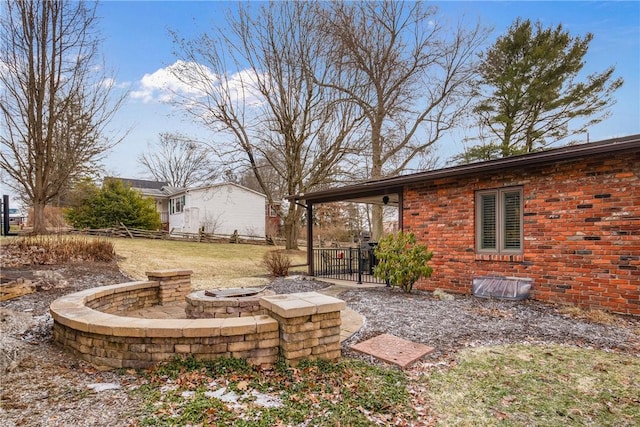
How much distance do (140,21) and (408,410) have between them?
35.1ft

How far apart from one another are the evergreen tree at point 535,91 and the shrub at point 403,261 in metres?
12.2

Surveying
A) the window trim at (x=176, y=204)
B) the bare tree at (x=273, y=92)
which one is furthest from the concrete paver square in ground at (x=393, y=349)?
the window trim at (x=176, y=204)

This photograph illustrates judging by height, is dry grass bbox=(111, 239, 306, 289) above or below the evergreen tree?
below

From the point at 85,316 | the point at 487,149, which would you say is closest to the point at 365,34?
the point at 487,149

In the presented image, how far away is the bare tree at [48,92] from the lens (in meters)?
12.2

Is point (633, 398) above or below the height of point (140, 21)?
below

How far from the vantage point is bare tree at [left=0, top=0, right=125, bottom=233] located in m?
12.2

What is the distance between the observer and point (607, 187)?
518cm

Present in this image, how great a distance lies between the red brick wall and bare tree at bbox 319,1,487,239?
8.98 m

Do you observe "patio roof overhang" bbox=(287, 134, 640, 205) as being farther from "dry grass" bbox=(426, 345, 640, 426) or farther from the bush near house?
the bush near house

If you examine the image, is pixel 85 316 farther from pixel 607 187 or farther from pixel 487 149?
pixel 487 149

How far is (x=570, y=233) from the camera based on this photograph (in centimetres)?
554

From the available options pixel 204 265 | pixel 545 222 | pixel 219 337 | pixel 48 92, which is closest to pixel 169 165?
pixel 48 92

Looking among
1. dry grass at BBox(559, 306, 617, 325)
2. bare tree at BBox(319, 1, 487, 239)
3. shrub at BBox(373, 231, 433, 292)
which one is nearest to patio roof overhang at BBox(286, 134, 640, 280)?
shrub at BBox(373, 231, 433, 292)
